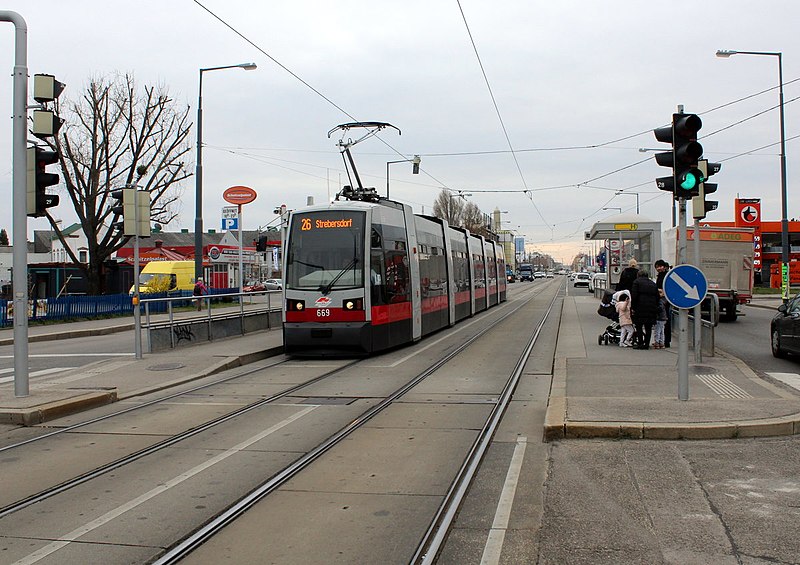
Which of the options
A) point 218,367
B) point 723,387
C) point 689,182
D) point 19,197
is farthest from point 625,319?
point 19,197

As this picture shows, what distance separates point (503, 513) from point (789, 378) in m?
8.77

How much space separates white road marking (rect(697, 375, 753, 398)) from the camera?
32.2ft

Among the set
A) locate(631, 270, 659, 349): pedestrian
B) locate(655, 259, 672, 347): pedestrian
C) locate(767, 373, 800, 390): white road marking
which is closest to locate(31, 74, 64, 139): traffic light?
locate(631, 270, 659, 349): pedestrian

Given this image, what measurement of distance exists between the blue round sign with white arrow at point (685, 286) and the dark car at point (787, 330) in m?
6.59

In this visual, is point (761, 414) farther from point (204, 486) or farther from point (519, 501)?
point (204, 486)

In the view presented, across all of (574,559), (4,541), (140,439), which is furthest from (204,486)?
(574,559)

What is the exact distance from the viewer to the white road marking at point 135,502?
4926 mm

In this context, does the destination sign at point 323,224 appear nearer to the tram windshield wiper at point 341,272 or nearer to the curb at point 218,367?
the tram windshield wiper at point 341,272

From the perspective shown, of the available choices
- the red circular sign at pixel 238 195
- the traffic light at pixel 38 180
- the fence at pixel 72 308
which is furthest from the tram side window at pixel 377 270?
the red circular sign at pixel 238 195

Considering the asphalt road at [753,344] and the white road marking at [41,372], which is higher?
the asphalt road at [753,344]

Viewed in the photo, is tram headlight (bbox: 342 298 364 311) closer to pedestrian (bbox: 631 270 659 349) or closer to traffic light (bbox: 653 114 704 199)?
pedestrian (bbox: 631 270 659 349)

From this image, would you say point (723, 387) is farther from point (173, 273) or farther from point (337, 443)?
point (173, 273)

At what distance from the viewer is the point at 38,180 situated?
417 inches

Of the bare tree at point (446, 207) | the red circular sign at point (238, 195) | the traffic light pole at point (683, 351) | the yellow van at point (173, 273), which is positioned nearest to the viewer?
the traffic light pole at point (683, 351)
